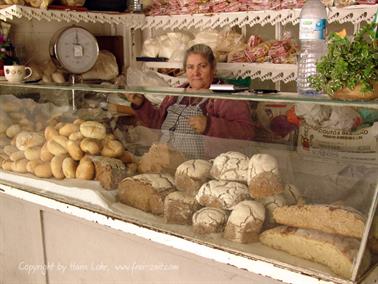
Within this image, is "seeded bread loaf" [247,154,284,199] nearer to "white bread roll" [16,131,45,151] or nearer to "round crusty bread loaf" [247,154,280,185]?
"round crusty bread loaf" [247,154,280,185]

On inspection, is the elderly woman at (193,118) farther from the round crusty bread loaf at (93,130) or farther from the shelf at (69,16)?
the shelf at (69,16)

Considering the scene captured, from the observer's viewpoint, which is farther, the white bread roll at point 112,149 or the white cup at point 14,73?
the white cup at point 14,73

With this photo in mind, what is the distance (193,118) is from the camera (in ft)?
4.40

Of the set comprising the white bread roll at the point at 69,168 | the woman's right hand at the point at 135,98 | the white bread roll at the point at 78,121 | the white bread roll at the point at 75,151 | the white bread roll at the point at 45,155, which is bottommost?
the white bread roll at the point at 69,168

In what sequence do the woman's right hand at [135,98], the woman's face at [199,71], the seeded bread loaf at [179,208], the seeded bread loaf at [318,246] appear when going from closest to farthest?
1. the seeded bread loaf at [318,246]
2. the seeded bread loaf at [179,208]
3. the woman's right hand at [135,98]
4. the woman's face at [199,71]

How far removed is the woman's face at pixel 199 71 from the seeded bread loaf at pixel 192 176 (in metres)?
1.00

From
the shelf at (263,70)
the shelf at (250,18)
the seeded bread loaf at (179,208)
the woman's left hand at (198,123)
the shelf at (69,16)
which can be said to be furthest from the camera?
the shelf at (69,16)

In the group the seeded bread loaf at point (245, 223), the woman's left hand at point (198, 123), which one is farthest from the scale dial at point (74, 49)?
the seeded bread loaf at point (245, 223)

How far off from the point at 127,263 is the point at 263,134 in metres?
0.52

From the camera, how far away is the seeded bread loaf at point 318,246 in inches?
35.1

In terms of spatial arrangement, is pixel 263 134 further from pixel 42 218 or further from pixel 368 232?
pixel 42 218

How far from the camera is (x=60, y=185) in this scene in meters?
1.46

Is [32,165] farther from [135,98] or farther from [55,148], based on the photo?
[135,98]

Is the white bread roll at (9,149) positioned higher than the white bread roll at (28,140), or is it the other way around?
the white bread roll at (28,140)
